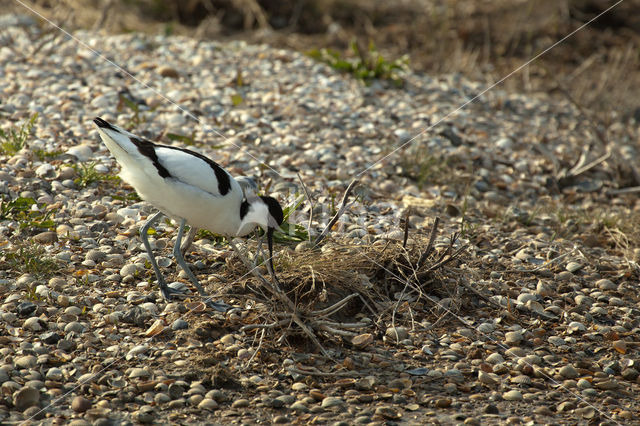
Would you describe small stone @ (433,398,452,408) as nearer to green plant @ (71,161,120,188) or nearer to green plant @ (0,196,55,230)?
green plant @ (0,196,55,230)

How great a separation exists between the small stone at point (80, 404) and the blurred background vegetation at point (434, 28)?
585 cm

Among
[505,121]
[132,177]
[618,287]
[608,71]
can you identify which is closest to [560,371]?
[618,287]

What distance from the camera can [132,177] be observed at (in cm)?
384

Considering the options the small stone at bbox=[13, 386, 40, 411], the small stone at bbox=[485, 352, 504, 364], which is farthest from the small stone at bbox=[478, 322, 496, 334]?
the small stone at bbox=[13, 386, 40, 411]

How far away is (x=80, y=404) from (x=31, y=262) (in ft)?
3.87

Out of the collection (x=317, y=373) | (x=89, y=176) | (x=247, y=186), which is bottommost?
(x=317, y=373)

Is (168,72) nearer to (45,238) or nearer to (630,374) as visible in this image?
(45,238)

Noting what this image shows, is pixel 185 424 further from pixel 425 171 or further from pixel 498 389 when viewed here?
pixel 425 171

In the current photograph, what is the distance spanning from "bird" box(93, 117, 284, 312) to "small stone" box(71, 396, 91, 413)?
0.85 meters

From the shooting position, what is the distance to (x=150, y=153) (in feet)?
12.3

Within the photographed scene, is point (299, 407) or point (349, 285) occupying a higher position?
point (349, 285)

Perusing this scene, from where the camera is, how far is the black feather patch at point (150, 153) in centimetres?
370

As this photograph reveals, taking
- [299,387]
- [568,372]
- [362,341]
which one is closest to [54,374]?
[299,387]

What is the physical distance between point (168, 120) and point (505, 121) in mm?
3272
